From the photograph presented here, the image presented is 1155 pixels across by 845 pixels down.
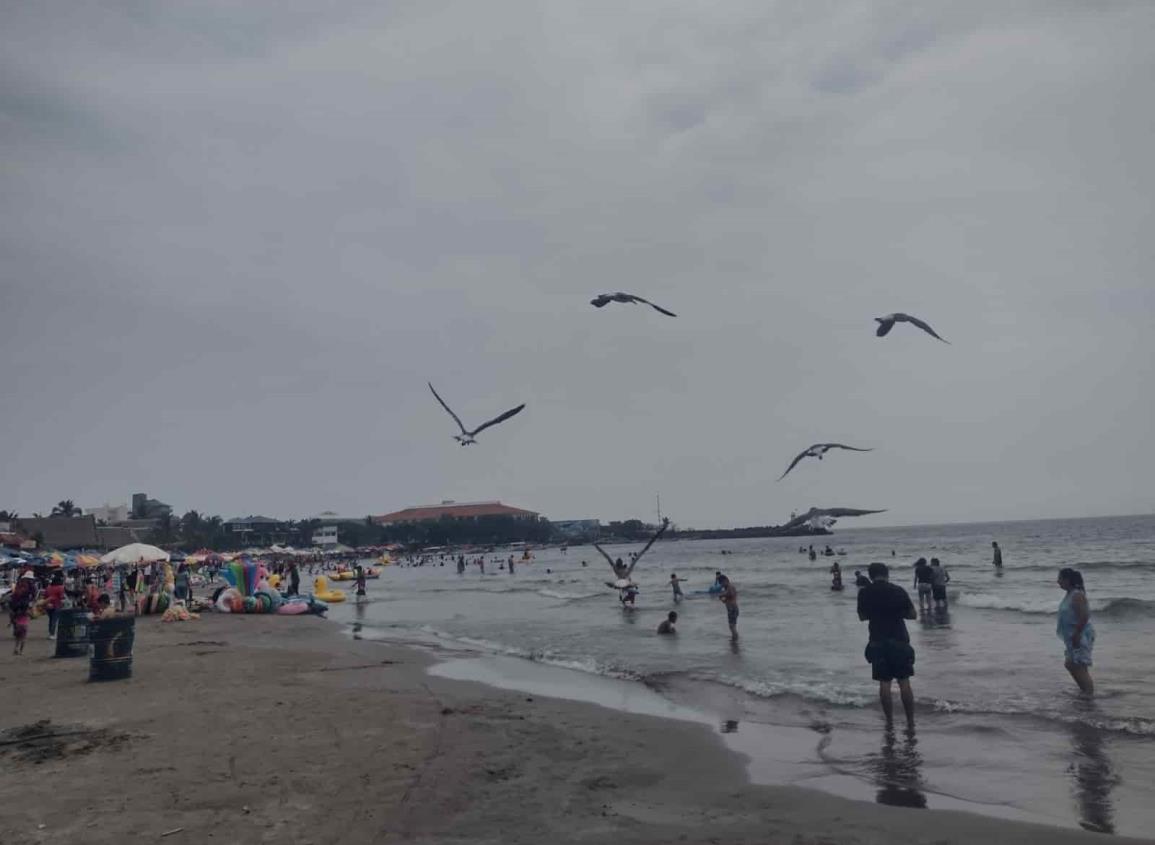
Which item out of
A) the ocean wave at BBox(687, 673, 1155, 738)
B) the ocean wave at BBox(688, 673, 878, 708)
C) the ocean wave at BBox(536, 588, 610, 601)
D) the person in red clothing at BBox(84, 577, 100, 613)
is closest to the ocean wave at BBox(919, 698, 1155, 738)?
the ocean wave at BBox(687, 673, 1155, 738)

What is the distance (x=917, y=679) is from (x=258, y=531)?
465 ft

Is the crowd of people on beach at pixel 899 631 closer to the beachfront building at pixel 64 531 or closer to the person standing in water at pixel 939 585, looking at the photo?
the person standing in water at pixel 939 585

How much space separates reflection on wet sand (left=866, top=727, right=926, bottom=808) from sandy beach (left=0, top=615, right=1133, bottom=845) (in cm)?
31

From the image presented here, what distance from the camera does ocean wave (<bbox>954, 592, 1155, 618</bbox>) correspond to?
2233 cm

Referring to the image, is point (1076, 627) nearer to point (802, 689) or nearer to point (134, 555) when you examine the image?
point (802, 689)

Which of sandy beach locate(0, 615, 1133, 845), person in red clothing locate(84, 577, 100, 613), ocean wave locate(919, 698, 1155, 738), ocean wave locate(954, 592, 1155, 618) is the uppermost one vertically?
person in red clothing locate(84, 577, 100, 613)

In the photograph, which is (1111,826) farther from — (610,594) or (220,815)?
(610,594)

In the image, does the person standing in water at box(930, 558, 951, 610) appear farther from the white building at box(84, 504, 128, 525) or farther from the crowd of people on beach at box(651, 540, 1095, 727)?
the white building at box(84, 504, 128, 525)

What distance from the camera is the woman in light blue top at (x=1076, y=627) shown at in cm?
980

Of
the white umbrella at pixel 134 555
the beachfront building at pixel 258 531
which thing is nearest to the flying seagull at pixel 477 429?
the white umbrella at pixel 134 555

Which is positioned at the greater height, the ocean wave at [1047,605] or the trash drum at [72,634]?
the trash drum at [72,634]

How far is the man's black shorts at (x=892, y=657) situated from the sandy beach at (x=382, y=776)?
82.8 inches

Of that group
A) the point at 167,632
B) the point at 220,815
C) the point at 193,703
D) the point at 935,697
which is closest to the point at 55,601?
the point at 167,632

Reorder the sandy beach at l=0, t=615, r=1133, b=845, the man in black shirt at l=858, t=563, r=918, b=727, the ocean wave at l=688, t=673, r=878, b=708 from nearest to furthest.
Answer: the sandy beach at l=0, t=615, r=1133, b=845, the man in black shirt at l=858, t=563, r=918, b=727, the ocean wave at l=688, t=673, r=878, b=708
